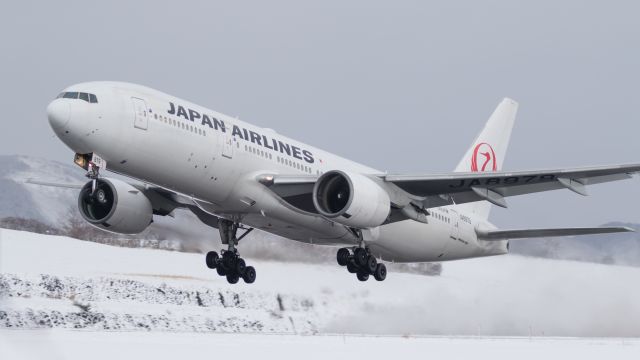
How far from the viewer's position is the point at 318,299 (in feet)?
143

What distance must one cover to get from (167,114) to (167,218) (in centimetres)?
677

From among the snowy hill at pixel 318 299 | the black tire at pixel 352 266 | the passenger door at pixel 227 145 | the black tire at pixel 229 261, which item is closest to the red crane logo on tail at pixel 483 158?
the snowy hill at pixel 318 299

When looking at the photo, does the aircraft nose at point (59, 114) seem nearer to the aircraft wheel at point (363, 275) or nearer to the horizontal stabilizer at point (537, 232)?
the aircraft wheel at point (363, 275)

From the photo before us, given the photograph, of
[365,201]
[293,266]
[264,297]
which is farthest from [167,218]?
[264,297]

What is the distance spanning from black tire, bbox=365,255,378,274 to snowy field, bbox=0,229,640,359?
538 cm

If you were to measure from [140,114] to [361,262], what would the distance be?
9161 millimetres

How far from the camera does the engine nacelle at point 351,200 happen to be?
29.0 m

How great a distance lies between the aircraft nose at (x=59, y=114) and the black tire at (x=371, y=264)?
11.0m

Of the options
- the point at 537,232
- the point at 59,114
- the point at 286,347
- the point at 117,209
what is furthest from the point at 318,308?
the point at 59,114

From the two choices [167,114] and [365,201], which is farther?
[365,201]

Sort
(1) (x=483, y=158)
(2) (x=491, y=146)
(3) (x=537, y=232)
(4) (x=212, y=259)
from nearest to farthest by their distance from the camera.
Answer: (4) (x=212, y=259) → (3) (x=537, y=232) → (1) (x=483, y=158) → (2) (x=491, y=146)

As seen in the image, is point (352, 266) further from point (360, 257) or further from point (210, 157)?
point (210, 157)

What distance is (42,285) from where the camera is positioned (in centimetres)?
4788

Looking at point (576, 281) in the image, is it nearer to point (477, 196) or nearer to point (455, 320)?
point (455, 320)
